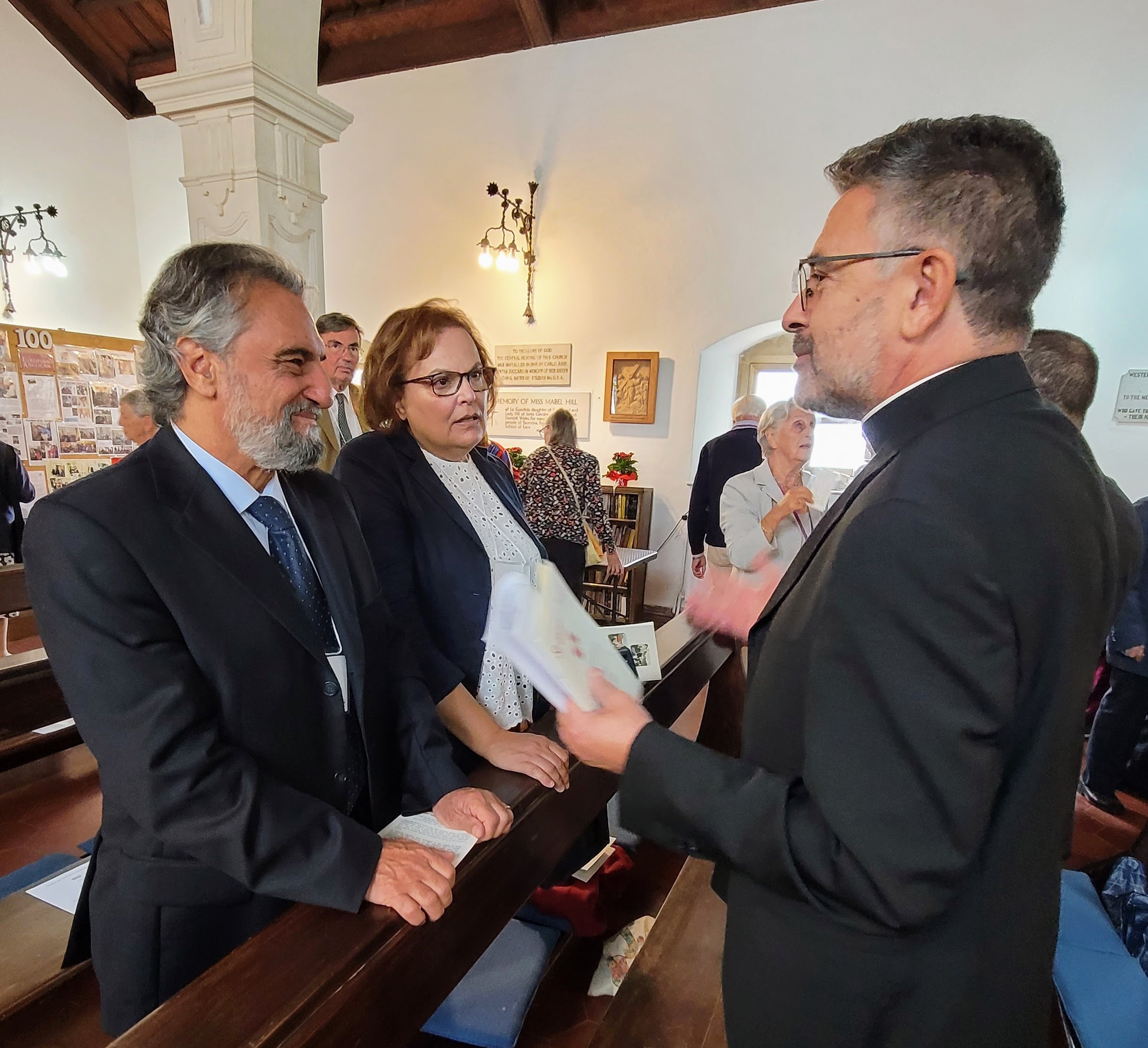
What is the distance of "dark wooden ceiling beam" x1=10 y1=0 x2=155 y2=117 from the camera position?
6.27 metres

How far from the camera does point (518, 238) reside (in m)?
A: 6.01

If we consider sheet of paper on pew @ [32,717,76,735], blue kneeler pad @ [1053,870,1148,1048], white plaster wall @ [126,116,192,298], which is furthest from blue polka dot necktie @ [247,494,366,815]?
white plaster wall @ [126,116,192,298]

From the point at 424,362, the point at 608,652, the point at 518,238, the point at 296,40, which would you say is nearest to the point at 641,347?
the point at 518,238

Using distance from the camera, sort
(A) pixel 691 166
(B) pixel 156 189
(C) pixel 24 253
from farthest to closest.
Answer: (B) pixel 156 189, (C) pixel 24 253, (A) pixel 691 166

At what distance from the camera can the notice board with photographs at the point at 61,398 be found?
235 inches

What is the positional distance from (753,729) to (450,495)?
92 cm

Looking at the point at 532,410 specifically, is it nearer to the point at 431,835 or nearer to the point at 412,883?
the point at 431,835

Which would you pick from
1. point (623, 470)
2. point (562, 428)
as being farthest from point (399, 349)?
point (623, 470)

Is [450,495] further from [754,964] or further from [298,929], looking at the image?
[754,964]

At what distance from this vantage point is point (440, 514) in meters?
1.47

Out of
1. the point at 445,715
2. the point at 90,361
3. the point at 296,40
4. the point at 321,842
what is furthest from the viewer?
the point at 90,361

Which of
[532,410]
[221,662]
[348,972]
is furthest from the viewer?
[532,410]

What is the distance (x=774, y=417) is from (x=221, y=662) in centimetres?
226

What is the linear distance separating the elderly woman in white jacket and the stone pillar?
200 centimetres
